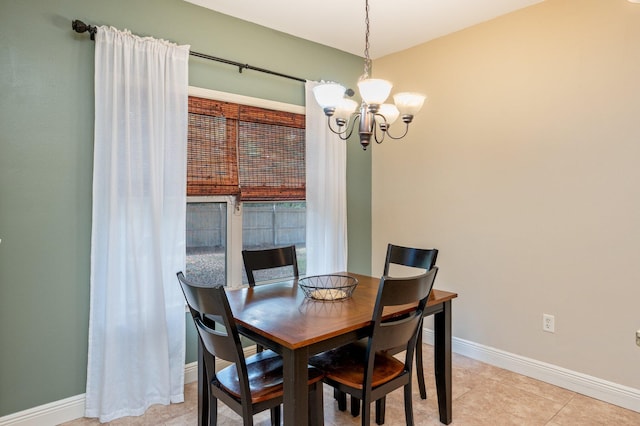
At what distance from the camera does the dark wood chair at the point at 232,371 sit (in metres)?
1.60

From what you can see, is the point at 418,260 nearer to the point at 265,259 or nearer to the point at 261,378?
the point at 265,259

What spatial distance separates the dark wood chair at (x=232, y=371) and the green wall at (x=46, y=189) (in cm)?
98

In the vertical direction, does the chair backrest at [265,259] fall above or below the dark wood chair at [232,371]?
above

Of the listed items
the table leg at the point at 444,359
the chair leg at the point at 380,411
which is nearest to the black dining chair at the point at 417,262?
the chair leg at the point at 380,411

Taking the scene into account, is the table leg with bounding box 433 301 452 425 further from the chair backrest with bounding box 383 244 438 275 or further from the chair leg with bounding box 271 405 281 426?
the chair leg with bounding box 271 405 281 426

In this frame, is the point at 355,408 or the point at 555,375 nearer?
the point at 355,408

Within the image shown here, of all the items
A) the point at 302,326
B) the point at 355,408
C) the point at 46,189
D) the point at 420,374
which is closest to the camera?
the point at 302,326

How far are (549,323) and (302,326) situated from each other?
79.5 inches

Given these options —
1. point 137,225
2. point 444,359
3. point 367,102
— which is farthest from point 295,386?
point 137,225

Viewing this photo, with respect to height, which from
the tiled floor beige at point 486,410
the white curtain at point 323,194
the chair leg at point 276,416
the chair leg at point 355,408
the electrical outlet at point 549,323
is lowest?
the tiled floor beige at point 486,410

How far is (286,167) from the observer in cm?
333

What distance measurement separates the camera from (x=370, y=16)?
9.80ft

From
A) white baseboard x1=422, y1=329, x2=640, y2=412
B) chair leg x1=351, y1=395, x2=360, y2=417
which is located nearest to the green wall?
chair leg x1=351, y1=395, x2=360, y2=417

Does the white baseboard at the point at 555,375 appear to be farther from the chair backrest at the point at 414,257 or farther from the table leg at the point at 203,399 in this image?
the table leg at the point at 203,399
